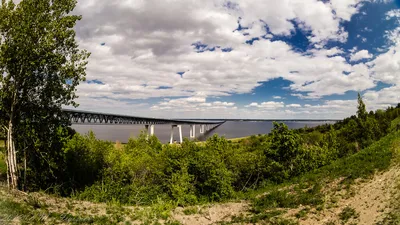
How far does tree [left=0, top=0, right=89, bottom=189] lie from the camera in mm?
17953

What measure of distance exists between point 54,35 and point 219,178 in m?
19.5

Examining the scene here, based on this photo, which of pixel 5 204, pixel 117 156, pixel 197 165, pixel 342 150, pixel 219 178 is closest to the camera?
pixel 5 204

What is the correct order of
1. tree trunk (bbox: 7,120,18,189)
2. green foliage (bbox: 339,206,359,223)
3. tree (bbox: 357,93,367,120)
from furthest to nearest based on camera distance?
tree (bbox: 357,93,367,120) → tree trunk (bbox: 7,120,18,189) → green foliage (bbox: 339,206,359,223)

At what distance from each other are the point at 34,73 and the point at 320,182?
943 inches

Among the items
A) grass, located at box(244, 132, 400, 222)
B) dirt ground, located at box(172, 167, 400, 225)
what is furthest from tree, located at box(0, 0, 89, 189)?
grass, located at box(244, 132, 400, 222)

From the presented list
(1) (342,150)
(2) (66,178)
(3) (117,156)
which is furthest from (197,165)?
(1) (342,150)

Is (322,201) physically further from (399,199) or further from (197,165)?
(197,165)

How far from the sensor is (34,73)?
19516 millimetres

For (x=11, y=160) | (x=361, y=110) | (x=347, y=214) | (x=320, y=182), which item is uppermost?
(x=361, y=110)

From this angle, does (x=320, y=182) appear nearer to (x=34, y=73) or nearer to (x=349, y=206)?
(x=349, y=206)

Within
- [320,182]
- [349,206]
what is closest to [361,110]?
[320,182]

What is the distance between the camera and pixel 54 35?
19469 millimetres

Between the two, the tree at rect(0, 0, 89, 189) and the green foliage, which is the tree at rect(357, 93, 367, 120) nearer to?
the green foliage

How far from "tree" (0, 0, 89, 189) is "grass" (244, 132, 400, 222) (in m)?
16.2
